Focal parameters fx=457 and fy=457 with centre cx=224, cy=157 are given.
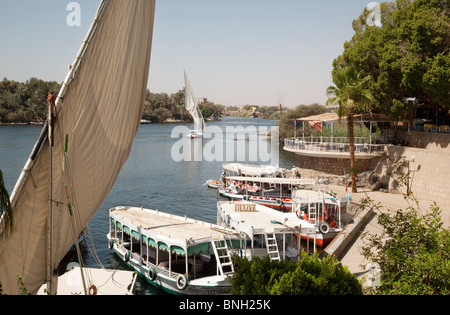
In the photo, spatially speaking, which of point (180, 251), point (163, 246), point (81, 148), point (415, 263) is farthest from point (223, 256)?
point (415, 263)

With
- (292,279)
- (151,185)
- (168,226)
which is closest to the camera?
(292,279)

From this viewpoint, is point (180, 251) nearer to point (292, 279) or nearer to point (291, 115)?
point (292, 279)

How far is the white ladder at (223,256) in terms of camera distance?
1538cm

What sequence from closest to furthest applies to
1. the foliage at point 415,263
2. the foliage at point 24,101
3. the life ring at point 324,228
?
the foliage at point 415,263 < the life ring at point 324,228 < the foliage at point 24,101

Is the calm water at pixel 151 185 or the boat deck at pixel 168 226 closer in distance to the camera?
the boat deck at pixel 168 226

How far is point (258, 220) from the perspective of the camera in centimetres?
1875

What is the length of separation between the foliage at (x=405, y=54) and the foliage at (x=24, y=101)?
86.9 m

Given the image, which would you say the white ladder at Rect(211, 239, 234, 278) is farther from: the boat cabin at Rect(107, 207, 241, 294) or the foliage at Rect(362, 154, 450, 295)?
the foliage at Rect(362, 154, 450, 295)

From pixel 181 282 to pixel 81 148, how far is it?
26.3ft

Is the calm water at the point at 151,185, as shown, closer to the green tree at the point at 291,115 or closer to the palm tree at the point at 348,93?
the green tree at the point at 291,115

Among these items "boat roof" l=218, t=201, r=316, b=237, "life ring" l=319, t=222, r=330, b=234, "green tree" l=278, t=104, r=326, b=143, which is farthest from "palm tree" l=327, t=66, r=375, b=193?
"green tree" l=278, t=104, r=326, b=143

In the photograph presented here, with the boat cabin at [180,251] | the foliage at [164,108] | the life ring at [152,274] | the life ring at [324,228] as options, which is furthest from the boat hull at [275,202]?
the foliage at [164,108]

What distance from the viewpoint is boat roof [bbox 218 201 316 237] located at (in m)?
17.0

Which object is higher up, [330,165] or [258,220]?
[330,165]
